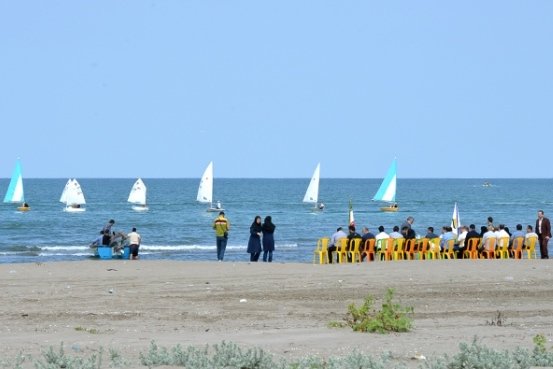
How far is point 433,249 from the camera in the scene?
26.7 meters

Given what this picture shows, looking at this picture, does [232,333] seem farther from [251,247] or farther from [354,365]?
[251,247]

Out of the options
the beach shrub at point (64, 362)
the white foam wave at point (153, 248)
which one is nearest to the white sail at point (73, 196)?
the white foam wave at point (153, 248)

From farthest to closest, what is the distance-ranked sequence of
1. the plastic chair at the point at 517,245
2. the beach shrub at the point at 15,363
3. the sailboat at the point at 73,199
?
the sailboat at the point at 73,199, the plastic chair at the point at 517,245, the beach shrub at the point at 15,363

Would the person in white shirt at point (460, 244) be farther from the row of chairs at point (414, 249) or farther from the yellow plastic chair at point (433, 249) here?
the yellow plastic chair at point (433, 249)

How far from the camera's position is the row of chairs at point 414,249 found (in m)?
26.3

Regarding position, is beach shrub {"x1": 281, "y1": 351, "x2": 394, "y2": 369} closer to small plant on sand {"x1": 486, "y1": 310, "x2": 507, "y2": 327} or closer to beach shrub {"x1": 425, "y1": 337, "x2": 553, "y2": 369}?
beach shrub {"x1": 425, "y1": 337, "x2": 553, "y2": 369}

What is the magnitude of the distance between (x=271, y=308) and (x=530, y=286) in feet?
18.2

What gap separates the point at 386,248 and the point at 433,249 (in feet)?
4.05

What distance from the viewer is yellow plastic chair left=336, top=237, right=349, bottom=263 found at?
26.2 m

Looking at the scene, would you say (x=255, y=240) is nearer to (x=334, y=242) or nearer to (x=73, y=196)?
(x=334, y=242)

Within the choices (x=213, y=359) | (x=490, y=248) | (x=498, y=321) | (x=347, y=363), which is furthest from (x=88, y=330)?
(x=490, y=248)

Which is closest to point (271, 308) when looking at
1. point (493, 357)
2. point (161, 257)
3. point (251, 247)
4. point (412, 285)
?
point (412, 285)

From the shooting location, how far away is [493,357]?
946 cm

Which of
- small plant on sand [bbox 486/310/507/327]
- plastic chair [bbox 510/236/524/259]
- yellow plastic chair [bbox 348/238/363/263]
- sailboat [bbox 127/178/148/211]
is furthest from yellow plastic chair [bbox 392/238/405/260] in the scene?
sailboat [bbox 127/178/148/211]
